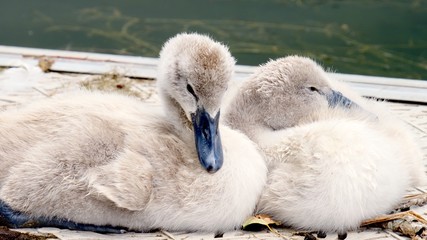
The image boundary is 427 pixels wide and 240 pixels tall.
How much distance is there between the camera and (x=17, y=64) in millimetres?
6828

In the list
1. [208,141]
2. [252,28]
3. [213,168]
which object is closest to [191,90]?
[208,141]

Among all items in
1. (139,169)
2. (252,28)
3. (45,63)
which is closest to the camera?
(139,169)

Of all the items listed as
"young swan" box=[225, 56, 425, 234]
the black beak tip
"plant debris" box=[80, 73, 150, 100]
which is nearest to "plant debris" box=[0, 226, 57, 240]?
the black beak tip

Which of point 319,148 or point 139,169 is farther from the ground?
point 319,148

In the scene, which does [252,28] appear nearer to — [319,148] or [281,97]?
[281,97]

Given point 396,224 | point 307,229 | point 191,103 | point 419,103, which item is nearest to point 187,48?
point 191,103

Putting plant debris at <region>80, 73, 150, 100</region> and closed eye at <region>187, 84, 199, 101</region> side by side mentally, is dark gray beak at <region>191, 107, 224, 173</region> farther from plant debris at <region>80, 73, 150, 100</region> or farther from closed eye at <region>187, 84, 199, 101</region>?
plant debris at <region>80, 73, 150, 100</region>

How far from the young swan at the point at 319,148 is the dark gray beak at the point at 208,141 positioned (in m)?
0.36

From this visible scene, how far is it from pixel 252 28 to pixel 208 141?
230 inches

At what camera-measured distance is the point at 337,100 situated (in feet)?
16.6

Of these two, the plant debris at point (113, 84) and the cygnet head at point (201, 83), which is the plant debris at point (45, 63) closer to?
the plant debris at point (113, 84)

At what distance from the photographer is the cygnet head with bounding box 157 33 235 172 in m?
4.43

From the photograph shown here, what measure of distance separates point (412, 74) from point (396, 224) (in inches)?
174

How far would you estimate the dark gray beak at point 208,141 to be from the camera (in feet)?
14.7
